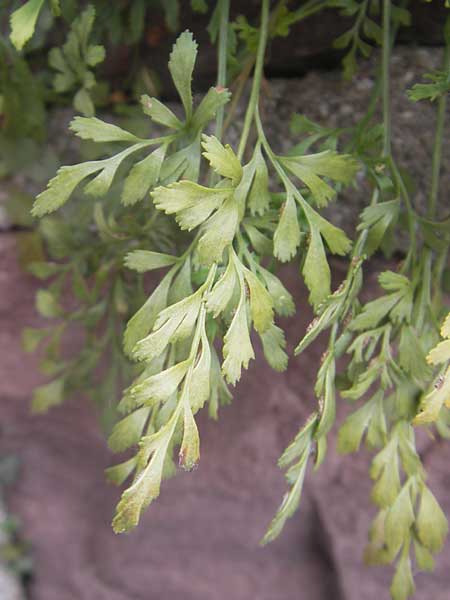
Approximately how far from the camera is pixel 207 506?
4.54ft

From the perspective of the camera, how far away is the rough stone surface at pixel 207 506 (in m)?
1.24

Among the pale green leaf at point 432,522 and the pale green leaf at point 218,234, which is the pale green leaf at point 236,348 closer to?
the pale green leaf at point 218,234

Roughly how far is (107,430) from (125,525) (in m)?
0.59

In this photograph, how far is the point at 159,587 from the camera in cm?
143

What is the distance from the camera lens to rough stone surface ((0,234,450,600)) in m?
1.24

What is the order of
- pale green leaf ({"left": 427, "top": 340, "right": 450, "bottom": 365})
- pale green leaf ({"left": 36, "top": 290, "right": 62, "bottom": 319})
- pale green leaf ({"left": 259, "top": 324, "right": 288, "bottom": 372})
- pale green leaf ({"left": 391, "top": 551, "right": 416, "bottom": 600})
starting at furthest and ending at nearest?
pale green leaf ({"left": 36, "top": 290, "right": 62, "bottom": 319})
pale green leaf ({"left": 391, "top": 551, "right": 416, "bottom": 600})
pale green leaf ({"left": 259, "top": 324, "right": 288, "bottom": 372})
pale green leaf ({"left": 427, "top": 340, "right": 450, "bottom": 365})

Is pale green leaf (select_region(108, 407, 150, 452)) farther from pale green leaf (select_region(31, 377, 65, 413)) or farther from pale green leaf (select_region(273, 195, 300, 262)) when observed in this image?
pale green leaf (select_region(31, 377, 65, 413))

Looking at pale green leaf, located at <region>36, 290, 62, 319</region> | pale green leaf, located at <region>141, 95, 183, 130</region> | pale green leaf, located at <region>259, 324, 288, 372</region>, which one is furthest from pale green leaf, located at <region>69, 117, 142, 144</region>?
pale green leaf, located at <region>36, 290, 62, 319</region>

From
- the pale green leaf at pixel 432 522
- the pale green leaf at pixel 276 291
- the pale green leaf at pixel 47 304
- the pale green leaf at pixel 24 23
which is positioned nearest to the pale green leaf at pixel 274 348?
the pale green leaf at pixel 276 291

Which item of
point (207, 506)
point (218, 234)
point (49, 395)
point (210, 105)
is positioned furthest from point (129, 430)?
point (207, 506)

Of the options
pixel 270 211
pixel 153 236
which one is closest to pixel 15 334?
pixel 153 236

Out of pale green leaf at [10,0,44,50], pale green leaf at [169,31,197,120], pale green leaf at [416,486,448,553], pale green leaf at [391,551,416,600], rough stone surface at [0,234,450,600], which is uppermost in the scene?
pale green leaf at [10,0,44,50]

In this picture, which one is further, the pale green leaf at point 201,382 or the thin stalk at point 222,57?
the thin stalk at point 222,57

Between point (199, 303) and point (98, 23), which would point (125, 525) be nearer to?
point (199, 303)
